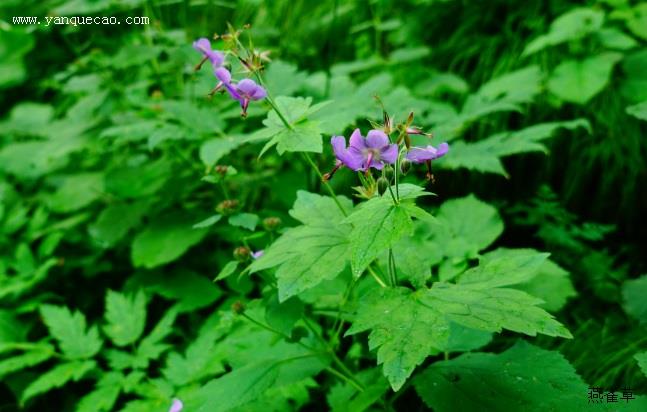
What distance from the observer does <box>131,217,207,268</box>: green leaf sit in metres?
2.28

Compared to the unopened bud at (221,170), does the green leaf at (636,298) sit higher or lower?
lower

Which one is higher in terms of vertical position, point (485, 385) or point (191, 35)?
point (191, 35)

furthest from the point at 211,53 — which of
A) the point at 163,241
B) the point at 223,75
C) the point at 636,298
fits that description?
the point at 636,298

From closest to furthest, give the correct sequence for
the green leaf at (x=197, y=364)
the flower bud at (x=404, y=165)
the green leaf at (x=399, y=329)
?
the green leaf at (x=399, y=329) < the flower bud at (x=404, y=165) < the green leaf at (x=197, y=364)

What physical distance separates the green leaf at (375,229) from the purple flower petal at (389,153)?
0.28 ft

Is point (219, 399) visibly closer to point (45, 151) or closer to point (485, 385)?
point (485, 385)

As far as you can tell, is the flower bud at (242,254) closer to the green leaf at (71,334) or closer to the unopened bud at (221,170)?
the unopened bud at (221,170)

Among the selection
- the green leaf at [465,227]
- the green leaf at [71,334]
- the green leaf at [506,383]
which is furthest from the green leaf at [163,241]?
the green leaf at [506,383]

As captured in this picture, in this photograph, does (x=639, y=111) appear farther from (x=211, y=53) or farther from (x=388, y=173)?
(x=211, y=53)

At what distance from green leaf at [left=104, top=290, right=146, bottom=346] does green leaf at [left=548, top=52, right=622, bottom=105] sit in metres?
2.06

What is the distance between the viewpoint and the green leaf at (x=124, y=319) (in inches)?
74.4

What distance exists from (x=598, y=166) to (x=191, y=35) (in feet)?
8.56

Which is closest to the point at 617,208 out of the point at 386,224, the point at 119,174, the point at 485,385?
the point at 485,385

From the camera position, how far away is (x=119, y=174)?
257cm
